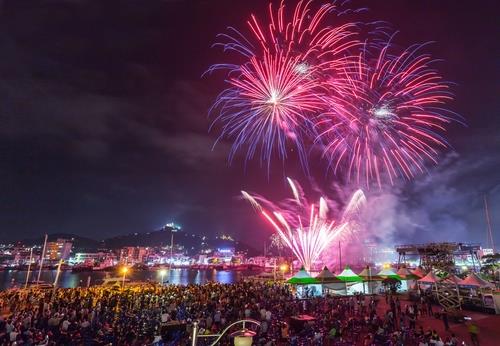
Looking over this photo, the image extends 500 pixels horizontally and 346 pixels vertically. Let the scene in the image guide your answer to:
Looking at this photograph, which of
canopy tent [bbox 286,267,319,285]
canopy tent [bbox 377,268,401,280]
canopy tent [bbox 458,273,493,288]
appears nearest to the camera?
canopy tent [bbox 458,273,493,288]

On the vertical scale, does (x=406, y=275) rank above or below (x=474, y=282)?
above

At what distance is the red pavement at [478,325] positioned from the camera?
18016mm

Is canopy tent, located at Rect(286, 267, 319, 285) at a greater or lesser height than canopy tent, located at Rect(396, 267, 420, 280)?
lesser

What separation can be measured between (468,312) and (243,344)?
1033 inches

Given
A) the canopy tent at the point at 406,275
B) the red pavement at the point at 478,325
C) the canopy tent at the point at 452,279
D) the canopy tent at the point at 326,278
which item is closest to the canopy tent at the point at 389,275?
the canopy tent at the point at 406,275

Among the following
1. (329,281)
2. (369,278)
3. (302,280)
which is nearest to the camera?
(302,280)

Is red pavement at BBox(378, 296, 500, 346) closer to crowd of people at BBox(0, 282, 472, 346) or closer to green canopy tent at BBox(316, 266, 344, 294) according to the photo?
crowd of people at BBox(0, 282, 472, 346)

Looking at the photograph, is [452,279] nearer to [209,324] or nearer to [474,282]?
[474,282]

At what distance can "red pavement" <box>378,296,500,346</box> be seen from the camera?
18.0 meters

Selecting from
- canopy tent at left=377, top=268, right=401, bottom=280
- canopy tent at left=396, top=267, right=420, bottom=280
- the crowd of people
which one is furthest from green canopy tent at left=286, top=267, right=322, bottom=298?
canopy tent at left=396, top=267, right=420, bottom=280

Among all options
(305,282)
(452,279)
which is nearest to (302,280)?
(305,282)

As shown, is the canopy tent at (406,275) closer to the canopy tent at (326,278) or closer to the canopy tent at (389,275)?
the canopy tent at (389,275)

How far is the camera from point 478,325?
67.8 ft

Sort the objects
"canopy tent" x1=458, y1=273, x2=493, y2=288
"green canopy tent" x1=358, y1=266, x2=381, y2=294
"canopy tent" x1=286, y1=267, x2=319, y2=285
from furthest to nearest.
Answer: "green canopy tent" x1=358, y1=266, x2=381, y2=294 < "canopy tent" x1=286, y1=267, x2=319, y2=285 < "canopy tent" x1=458, y1=273, x2=493, y2=288
